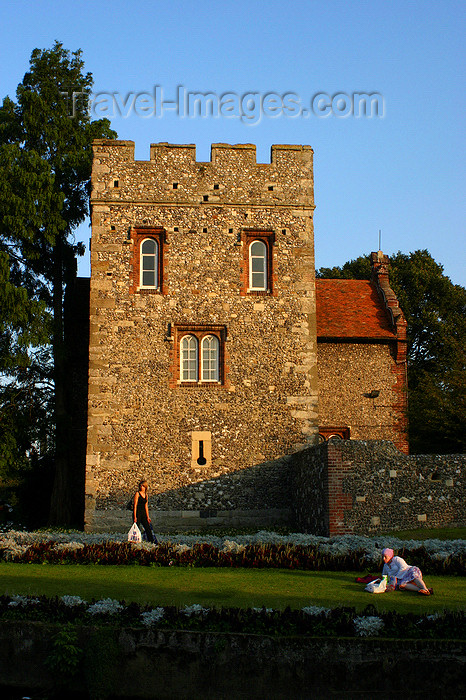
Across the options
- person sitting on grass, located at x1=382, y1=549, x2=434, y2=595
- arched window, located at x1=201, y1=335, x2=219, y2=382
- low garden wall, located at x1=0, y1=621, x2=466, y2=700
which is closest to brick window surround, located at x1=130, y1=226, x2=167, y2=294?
arched window, located at x1=201, y1=335, x2=219, y2=382

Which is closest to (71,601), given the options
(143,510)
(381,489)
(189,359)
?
(143,510)

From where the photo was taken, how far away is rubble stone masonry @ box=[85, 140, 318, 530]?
68.9ft

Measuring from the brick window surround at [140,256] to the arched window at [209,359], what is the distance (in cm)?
191

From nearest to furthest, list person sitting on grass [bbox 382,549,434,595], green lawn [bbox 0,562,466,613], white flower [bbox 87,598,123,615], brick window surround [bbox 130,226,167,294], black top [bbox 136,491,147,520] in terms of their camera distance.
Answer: white flower [bbox 87,598,123,615]
green lawn [bbox 0,562,466,613]
person sitting on grass [bbox 382,549,434,595]
black top [bbox 136,491,147,520]
brick window surround [bbox 130,226,167,294]

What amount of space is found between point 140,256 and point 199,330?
280 cm

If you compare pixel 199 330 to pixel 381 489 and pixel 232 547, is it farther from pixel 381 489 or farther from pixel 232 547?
pixel 232 547

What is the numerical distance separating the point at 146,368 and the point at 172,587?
10.3 metres

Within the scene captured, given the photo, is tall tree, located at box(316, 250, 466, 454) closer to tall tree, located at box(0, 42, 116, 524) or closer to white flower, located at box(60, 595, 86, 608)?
tall tree, located at box(0, 42, 116, 524)

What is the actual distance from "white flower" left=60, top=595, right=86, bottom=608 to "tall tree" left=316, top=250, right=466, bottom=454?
46.2 ft

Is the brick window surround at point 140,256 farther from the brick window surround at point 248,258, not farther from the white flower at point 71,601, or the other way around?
the white flower at point 71,601

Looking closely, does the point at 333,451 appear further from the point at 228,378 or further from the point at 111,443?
the point at 111,443

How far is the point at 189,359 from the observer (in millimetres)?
21812

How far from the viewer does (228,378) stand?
2159 cm

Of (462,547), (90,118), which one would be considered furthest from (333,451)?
(90,118)
